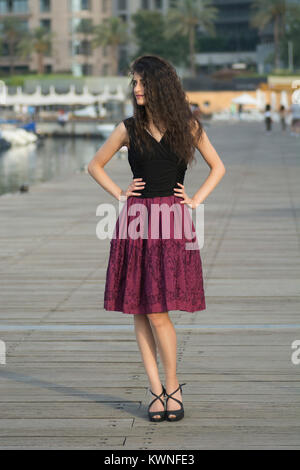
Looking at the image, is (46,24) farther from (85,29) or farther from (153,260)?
(153,260)

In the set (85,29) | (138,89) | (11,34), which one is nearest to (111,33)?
(85,29)

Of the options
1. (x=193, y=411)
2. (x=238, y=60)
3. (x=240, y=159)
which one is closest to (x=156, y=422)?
(x=193, y=411)

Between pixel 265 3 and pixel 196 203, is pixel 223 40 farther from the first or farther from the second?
pixel 196 203

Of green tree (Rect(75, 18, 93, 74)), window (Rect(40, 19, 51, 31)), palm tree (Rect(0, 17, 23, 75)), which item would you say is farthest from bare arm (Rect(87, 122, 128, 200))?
window (Rect(40, 19, 51, 31))

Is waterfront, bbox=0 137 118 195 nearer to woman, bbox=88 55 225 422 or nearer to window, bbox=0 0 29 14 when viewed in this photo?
woman, bbox=88 55 225 422

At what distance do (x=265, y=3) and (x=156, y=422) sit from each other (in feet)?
433

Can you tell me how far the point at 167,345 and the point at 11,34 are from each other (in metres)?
146

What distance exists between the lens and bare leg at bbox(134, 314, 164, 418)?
18.0 ft

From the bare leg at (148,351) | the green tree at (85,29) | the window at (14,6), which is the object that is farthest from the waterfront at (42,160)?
the window at (14,6)

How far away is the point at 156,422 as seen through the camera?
216 inches

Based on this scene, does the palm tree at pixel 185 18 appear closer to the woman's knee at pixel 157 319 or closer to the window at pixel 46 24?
the window at pixel 46 24

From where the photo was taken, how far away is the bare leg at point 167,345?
17.8 ft

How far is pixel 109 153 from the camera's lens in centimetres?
549

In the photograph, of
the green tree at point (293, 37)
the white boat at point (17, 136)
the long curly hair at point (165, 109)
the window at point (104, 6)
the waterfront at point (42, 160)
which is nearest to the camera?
the long curly hair at point (165, 109)
